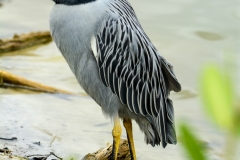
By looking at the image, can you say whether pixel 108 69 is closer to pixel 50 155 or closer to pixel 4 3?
pixel 50 155

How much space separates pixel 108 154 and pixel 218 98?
12.2 feet

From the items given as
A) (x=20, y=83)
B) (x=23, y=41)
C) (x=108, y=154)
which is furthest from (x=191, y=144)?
(x=23, y=41)

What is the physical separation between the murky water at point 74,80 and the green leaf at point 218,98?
6.80 feet

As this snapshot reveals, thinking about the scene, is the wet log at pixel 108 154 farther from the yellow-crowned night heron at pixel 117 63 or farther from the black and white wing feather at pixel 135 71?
the black and white wing feather at pixel 135 71

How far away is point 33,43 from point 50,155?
3.60 meters

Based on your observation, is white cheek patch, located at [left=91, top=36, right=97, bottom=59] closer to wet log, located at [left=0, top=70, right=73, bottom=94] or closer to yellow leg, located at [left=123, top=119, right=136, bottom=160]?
yellow leg, located at [left=123, top=119, right=136, bottom=160]

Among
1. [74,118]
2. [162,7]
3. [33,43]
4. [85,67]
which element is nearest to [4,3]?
[33,43]

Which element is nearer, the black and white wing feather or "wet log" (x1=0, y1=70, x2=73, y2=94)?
the black and white wing feather

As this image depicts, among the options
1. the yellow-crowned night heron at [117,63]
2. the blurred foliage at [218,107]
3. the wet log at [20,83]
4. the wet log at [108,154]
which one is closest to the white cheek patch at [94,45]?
the yellow-crowned night heron at [117,63]

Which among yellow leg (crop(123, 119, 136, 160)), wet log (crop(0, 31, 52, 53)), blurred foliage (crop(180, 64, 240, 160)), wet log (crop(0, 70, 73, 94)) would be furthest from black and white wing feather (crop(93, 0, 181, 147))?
wet log (crop(0, 31, 52, 53))

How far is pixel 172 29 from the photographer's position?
892 cm

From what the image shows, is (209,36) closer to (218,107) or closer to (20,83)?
(20,83)

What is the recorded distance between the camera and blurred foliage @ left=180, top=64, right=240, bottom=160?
2.21ft

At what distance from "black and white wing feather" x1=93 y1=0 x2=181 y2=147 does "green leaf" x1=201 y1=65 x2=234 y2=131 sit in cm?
331
